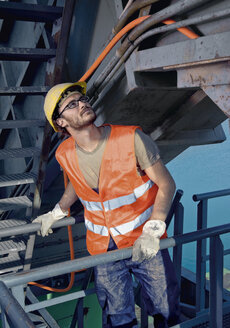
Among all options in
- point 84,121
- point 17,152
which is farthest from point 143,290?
point 17,152

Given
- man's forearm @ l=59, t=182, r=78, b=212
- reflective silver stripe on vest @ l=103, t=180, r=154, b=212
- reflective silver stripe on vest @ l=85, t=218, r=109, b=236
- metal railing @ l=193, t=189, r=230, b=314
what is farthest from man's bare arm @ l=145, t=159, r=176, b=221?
metal railing @ l=193, t=189, r=230, b=314

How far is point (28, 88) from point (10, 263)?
226 centimetres

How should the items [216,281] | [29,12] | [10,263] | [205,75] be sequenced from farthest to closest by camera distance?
[10,263] < [29,12] < [216,281] < [205,75]

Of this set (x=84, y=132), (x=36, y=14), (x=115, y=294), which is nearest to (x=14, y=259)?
(x=115, y=294)

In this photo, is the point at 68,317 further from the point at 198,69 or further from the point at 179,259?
the point at 198,69

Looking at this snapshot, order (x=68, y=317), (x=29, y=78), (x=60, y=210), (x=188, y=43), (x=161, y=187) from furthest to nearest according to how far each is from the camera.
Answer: (x=68, y=317), (x=29, y=78), (x=60, y=210), (x=161, y=187), (x=188, y=43)

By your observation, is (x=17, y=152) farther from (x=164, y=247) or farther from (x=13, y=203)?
(x=164, y=247)

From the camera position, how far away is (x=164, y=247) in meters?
1.99

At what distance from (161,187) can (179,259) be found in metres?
1.04

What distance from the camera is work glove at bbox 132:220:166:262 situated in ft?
6.51

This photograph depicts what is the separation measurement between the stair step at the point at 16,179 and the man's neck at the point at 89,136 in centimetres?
119

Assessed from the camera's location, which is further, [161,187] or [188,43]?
[161,187]

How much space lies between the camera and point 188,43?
2.09m

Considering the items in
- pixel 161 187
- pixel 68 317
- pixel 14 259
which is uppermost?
pixel 161 187
